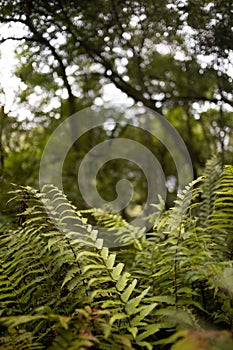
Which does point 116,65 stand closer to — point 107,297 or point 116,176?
point 116,176

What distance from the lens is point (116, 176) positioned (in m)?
4.59

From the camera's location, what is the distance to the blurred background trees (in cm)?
268

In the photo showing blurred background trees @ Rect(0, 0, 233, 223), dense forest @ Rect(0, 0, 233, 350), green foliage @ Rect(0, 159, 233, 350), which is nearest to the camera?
green foliage @ Rect(0, 159, 233, 350)

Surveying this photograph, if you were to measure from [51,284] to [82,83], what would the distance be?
228 centimetres

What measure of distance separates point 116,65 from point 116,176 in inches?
61.4

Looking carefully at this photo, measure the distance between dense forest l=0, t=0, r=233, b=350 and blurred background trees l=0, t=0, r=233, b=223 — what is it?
0.01 metres

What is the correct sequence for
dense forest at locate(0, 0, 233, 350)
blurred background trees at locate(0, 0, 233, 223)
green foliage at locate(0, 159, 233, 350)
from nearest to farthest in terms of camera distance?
1. green foliage at locate(0, 159, 233, 350)
2. dense forest at locate(0, 0, 233, 350)
3. blurred background trees at locate(0, 0, 233, 223)

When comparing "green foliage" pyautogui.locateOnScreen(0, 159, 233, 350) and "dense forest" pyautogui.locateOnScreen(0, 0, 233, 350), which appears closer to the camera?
"green foliage" pyautogui.locateOnScreen(0, 159, 233, 350)

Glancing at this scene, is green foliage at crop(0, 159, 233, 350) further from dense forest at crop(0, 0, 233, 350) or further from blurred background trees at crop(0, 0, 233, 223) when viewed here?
blurred background trees at crop(0, 0, 233, 223)

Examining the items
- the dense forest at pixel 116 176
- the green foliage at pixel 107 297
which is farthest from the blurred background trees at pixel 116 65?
the green foliage at pixel 107 297

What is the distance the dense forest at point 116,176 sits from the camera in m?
1.52

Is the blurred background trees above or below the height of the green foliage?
above

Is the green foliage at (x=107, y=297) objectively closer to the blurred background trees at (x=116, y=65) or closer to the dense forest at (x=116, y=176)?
the dense forest at (x=116, y=176)

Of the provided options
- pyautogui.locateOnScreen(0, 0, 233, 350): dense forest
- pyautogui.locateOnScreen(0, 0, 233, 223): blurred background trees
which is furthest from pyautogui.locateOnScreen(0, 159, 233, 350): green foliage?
pyautogui.locateOnScreen(0, 0, 233, 223): blurred background trees
